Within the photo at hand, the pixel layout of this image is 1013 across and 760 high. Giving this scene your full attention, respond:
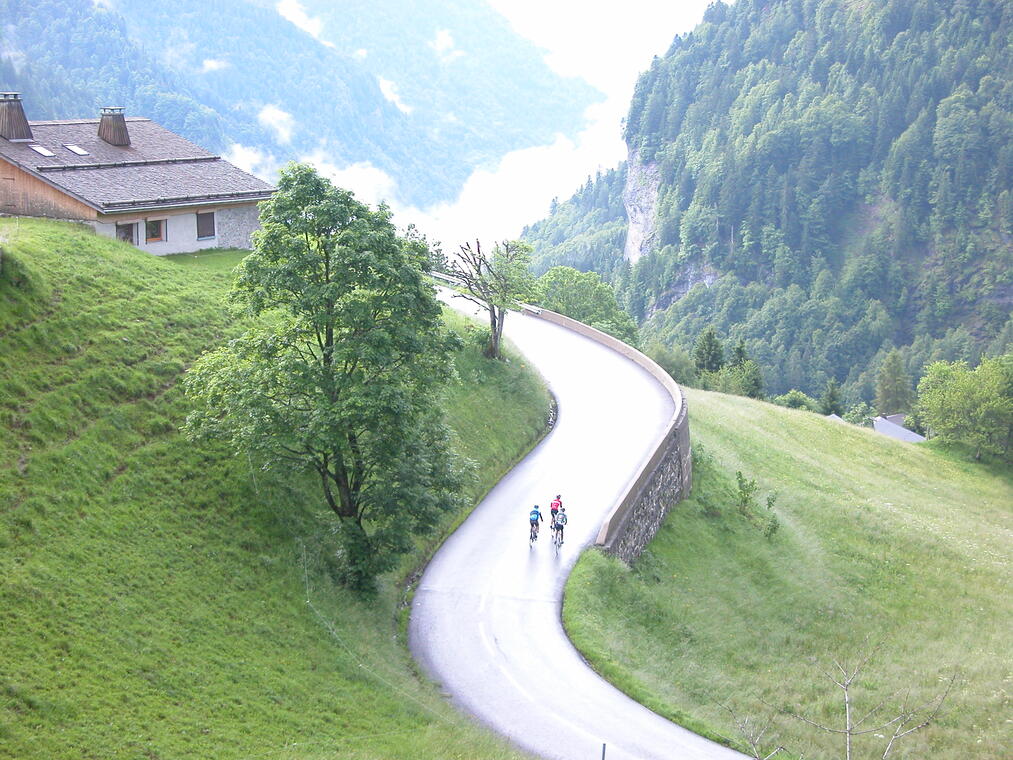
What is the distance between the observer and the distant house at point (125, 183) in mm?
36500

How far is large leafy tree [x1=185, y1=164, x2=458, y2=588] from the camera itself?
79.2 ft

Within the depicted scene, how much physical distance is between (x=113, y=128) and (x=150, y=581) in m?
26.4

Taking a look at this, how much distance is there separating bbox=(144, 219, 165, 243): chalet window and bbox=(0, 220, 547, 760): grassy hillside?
665 centimetres

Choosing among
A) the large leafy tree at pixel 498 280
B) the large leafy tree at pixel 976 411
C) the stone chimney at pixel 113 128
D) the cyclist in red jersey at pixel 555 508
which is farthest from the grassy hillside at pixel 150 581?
the large leafy tree at pixel 976 411

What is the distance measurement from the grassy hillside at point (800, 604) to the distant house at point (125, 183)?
59.2 feet

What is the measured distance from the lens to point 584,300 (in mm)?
75688

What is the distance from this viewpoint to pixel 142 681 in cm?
1823

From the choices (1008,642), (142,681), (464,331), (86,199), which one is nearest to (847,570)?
(1008,642)

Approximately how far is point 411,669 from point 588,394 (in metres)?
23.6

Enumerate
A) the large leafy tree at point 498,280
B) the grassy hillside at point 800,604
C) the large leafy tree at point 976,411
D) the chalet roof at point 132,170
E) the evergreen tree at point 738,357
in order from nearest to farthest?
the grassy hillside at point 800,604
the chalet roof at point 132,170
the large leafy tree at point 498,280
the large leafy tree at point 976,411
the evergreen tree at point 738,357

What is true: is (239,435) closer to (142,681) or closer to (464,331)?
(142,681)

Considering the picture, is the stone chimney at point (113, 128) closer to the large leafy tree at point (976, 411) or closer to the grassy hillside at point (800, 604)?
the grassy hillside at point (800, 604)

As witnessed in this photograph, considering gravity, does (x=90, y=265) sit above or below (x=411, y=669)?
above

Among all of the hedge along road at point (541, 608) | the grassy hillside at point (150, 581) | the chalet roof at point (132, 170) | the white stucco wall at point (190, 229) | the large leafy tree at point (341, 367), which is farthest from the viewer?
the white stucco wall at point (190, 229)
